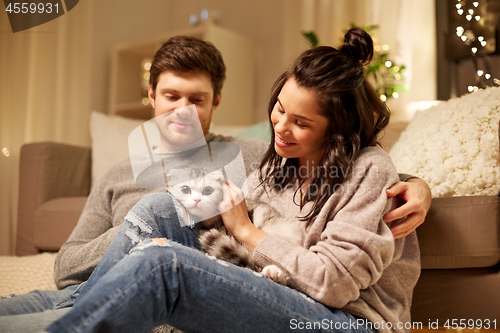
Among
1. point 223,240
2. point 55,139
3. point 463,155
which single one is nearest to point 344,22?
point 463,155

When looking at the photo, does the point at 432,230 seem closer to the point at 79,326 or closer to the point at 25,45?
the point at 79,326

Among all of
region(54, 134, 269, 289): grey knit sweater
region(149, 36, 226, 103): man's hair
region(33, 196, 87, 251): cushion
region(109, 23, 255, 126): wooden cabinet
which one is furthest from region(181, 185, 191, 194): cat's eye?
region(109, 23, 255, 126): wooden cabinet

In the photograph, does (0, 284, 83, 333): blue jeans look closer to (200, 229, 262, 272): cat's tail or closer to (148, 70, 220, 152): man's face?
(200, 229, 262, 272): cat's tail

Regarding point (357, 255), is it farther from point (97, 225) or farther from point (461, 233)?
point (97, 225)

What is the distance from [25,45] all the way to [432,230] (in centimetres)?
208

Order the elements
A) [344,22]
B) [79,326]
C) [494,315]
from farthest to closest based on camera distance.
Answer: [344,22] → [494,315] → [79,326]

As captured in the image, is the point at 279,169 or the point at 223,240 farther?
the point at 279,169

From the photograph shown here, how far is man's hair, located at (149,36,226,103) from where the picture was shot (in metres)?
1.27

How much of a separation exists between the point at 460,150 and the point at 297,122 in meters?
0.53

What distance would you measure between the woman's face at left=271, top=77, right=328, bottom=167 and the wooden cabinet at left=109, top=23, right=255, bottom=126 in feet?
6.39

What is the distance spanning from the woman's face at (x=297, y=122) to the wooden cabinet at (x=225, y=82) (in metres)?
1.95

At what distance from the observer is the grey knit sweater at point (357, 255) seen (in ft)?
2.43

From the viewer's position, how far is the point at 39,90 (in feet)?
7.89

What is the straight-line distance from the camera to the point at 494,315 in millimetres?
1013
